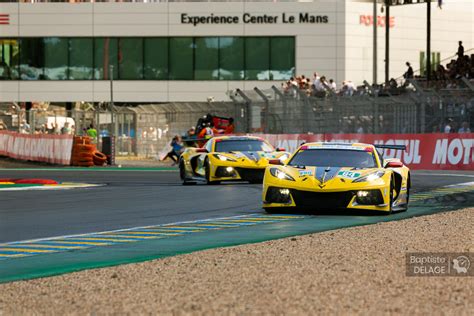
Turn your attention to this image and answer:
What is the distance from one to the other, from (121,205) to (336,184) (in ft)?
15.1

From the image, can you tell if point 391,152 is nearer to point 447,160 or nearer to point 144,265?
point 447,160

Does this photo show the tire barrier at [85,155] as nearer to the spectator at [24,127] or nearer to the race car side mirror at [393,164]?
the spectator at [24,127]

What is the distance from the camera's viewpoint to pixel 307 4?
71875mm

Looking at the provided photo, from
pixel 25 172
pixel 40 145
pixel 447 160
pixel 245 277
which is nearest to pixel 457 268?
pixel 245 277

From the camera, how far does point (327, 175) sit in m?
19.0

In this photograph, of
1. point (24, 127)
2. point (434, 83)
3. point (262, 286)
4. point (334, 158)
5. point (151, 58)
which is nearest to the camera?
point (262, 286)

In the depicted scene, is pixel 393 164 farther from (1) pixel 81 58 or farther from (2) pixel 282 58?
(1) pixel 81 58

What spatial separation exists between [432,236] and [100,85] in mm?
59416

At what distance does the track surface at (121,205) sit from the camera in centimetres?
1730

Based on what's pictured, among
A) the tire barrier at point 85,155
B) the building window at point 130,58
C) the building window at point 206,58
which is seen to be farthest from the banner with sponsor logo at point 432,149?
the building window at point 130,58

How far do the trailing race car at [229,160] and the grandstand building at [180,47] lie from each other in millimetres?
42311

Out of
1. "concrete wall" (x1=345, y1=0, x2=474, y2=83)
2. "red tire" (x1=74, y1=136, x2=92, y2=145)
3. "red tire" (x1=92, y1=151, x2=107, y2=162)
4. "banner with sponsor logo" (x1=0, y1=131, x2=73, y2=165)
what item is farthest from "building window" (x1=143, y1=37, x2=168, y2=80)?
"red tire" (x1=74, y1=136, x2=92, y2=145)

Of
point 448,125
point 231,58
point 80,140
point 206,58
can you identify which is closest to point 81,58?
point 206,58

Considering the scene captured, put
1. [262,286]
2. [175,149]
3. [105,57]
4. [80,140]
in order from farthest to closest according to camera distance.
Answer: [105,57] → [175,149] → [80,140] → [262,286]
